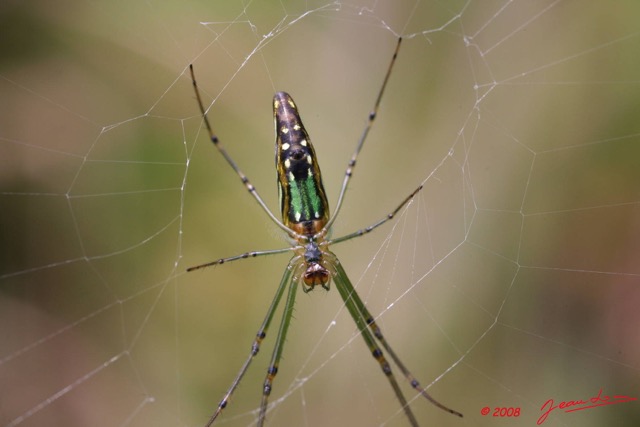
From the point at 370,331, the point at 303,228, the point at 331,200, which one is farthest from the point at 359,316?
the point at 331,200

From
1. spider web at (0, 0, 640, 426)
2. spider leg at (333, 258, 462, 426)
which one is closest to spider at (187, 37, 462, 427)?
spider leg at (333, 258, 462, 426)

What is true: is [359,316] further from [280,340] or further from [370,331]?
[280,340]

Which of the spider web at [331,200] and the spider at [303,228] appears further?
the spider web at [331,200]

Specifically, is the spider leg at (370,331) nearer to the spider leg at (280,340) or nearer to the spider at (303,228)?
the spider at (303,228)

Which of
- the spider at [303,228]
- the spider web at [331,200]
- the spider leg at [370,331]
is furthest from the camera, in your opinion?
the spider web at [331,200]

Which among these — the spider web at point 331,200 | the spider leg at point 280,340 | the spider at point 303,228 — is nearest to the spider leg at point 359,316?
A: the spider at point 303,228

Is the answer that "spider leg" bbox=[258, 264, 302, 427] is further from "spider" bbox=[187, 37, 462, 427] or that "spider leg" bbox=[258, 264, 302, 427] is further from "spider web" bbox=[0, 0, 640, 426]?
"spider web" bbox=[0, 0, 640, 426]
